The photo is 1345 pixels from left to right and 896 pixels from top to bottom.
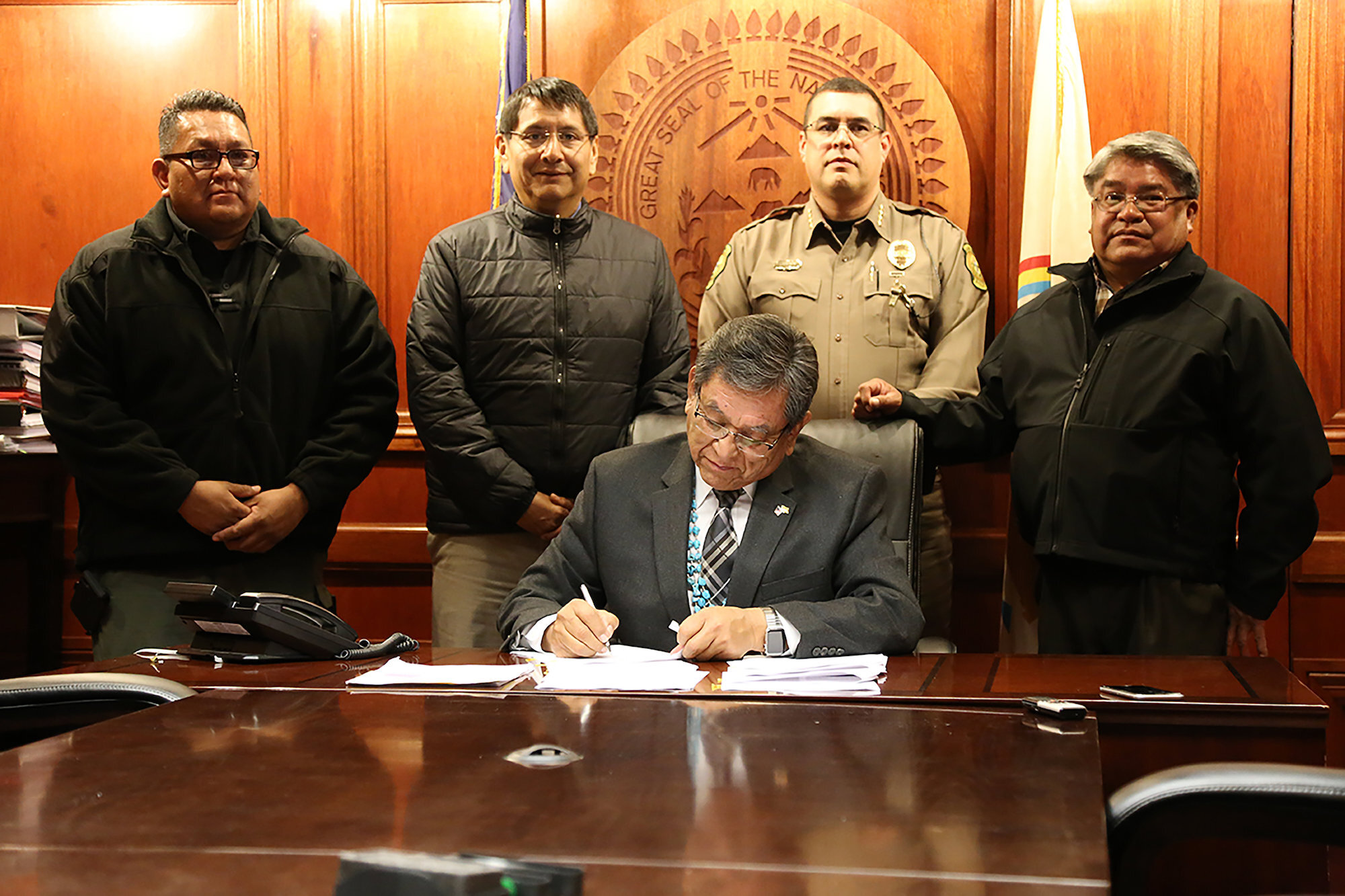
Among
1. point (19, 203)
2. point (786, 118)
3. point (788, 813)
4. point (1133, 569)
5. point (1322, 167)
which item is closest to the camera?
point (788, 813)

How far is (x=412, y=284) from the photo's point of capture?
13.1ft

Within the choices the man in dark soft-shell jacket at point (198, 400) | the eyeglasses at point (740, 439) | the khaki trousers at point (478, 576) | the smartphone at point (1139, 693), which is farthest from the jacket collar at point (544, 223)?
the smartphone at point (1139, 693)

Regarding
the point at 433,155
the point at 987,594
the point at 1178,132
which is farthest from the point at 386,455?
the point at 1178,132

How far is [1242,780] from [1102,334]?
65.8 inches

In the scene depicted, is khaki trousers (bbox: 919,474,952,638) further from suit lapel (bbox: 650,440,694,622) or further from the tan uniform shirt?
suit lapel (bbox: 650,440,694,622)

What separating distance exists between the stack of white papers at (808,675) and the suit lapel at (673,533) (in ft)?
0.89

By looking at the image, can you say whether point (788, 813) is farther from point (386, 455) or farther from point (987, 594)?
point (386, 455)

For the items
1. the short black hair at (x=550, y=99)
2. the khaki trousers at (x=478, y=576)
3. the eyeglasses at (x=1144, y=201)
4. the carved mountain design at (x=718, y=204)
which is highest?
the short black hair at (x=550, y=99)

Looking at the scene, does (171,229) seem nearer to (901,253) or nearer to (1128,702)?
(901,253)

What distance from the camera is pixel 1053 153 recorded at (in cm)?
349

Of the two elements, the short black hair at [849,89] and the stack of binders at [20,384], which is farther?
the stack of binders at [20,384]

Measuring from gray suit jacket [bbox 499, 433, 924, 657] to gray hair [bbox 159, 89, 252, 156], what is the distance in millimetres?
1377

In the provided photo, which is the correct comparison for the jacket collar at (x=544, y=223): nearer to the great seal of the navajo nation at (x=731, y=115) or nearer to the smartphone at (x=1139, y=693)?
the great seal of the navajo nation at (x=731, y=115)

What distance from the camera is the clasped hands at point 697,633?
191 cm
